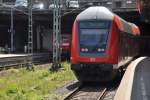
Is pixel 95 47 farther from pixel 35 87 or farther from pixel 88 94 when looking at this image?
pixel 35 87

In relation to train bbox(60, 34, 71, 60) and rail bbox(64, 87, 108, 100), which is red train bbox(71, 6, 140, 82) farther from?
train bbox(60, 34, 71, 60)

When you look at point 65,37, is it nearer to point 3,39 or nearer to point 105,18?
point 3,39

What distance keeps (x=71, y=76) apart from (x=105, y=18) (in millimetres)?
6222

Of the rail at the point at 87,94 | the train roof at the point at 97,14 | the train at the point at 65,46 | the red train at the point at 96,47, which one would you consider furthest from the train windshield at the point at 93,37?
the train at the point at 65,46

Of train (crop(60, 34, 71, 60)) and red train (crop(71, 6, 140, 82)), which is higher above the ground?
red train (crop(71, 6, 140, 82))

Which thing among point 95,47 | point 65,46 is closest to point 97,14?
point 95,47

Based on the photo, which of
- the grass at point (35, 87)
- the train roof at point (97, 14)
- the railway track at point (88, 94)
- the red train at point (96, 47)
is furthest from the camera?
the train roof at point (97, 14)

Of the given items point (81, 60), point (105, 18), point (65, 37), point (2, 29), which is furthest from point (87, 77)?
point (2, 29)

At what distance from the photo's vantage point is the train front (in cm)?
2170

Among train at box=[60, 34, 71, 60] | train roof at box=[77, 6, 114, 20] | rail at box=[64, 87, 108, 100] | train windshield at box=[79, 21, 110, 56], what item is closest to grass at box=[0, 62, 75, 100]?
rail at box=[64, 87, 108, 100]

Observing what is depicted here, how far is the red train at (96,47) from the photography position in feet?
71.2

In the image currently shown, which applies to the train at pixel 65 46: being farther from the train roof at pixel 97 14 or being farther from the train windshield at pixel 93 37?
the train windshield at pixel 93 37

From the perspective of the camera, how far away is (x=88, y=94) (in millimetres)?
19578

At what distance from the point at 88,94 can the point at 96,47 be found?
2864mm
